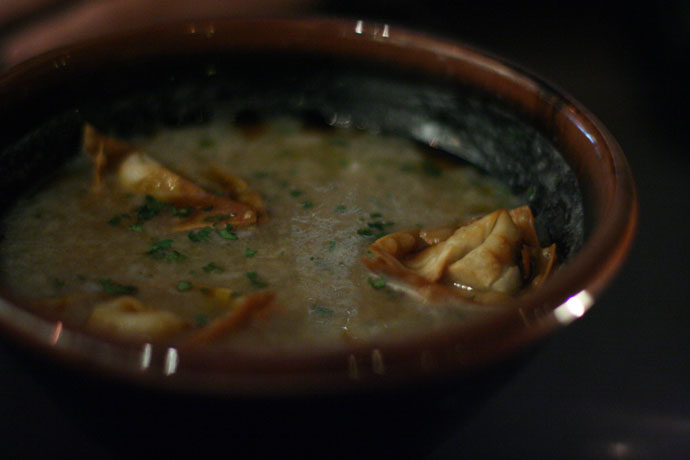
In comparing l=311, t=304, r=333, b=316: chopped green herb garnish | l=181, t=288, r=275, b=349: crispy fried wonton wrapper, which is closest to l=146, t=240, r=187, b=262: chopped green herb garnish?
l=181, t=288, r=275, b=349: crispy fried wonton wrapper

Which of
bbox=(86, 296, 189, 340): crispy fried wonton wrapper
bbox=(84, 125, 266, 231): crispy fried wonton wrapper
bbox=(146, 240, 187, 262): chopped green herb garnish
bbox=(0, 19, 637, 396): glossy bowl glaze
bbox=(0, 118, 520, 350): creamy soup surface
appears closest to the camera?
bbox=(0, 19, 637, 396): glossy bowl glaze

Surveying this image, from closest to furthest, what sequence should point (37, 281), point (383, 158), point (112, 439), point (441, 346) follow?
1. point (441, 346)
2. point (112, 439)
3. point (37, 281)
4. point (383, 158)

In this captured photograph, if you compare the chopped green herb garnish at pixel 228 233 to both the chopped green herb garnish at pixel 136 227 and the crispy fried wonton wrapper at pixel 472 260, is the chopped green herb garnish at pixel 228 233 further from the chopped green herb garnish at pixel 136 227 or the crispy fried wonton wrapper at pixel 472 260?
the crispy fried wonton wrapper at pixel 472 260

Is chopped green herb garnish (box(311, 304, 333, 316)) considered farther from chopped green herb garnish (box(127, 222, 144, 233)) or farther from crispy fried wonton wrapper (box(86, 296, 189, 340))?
chopped green herb garnish (box(127, 222, 144, 233))

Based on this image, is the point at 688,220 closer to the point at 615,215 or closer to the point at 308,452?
the point at 615,215

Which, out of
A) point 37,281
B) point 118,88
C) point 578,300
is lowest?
point 578,300

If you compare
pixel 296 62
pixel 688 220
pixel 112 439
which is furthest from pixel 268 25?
pixel 688 220

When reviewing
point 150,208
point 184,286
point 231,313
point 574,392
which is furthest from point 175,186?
point 574,392

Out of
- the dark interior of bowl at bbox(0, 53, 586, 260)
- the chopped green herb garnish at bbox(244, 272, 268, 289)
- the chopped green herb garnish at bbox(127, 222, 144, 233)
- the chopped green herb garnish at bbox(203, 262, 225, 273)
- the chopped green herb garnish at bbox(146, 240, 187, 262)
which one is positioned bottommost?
the chopped green herb garnish at bbox(244, 272, 268, 289)
